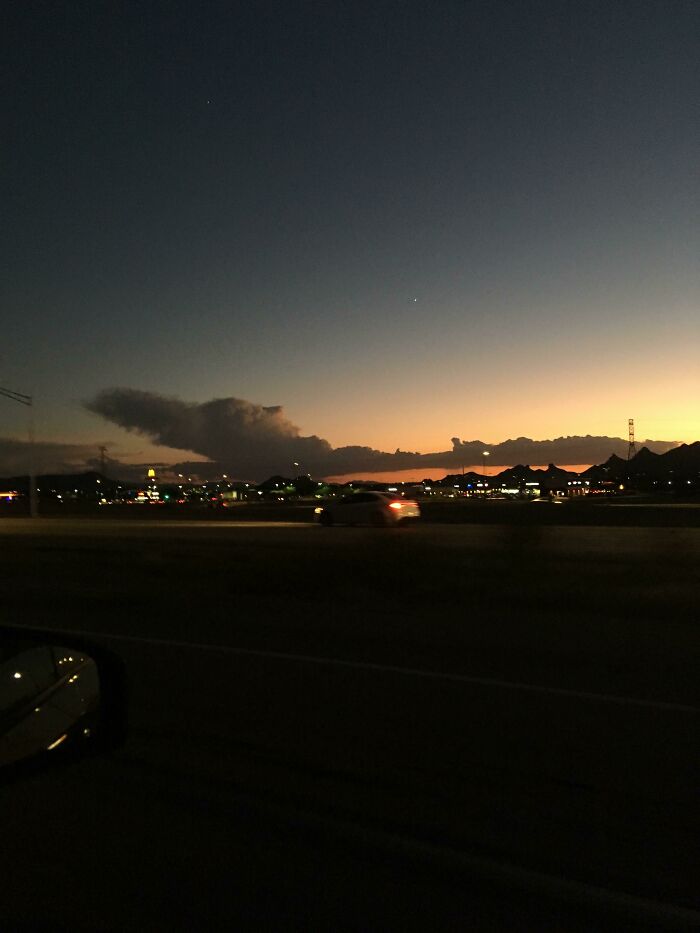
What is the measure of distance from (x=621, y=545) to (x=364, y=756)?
72.2 feet

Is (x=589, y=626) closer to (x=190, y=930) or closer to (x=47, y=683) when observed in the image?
(x=190, y=930)

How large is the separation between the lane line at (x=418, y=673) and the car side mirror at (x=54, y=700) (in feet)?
13.5

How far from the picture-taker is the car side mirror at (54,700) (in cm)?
316

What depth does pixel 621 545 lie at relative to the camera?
27.3 m

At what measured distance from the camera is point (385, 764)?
6.59 meters

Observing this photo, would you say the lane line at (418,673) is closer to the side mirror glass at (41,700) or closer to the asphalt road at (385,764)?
the asphalt road at (385,764)

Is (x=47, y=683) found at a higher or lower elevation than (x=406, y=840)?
higher

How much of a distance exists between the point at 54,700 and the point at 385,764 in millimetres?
3806

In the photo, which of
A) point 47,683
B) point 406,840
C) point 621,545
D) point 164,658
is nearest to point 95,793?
point 406,840

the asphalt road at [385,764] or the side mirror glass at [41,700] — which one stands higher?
the side mirror glass at [41,700]

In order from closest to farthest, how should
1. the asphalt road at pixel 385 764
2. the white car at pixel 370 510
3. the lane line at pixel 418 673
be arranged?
1. the asphalt road at pixel 385 764
2. the lane line at pixel 418 673
3. the white car at pixel 370 510

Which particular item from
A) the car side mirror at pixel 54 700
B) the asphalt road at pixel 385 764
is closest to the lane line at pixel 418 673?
the asphalt road at pixel 385 764

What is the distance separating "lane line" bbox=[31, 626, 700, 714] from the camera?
834cm

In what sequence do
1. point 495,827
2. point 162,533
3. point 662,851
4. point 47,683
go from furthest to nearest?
point 162,533 < point 495,827 < point 662,851 < point 47,683
